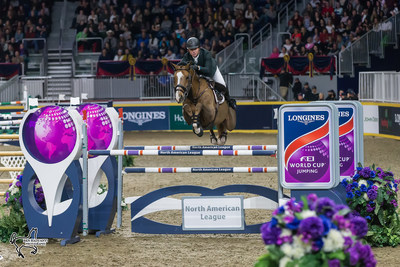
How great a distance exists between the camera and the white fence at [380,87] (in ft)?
65.5

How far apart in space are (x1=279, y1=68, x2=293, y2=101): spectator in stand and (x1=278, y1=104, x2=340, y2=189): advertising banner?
17.2 m

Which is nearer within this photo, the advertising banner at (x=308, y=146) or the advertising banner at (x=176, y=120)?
the advertising banner at (x=308, y=146)

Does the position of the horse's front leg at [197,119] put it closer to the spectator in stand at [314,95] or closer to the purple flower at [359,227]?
the purple flower at [359,227]

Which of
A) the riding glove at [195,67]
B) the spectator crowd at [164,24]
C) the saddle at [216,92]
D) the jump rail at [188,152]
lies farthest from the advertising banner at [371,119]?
the jump rail at [188,152]

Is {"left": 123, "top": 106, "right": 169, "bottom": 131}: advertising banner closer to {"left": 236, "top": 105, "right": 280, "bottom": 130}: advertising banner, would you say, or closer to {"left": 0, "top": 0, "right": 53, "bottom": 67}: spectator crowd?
{"left": 236, "top": 105, "right": 280, "bottom": 130}: advertising banner

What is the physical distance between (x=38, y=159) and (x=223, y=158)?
10.1 meters

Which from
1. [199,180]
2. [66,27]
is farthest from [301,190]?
[66,27]

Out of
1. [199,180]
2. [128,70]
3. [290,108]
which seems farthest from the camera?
[128,70]

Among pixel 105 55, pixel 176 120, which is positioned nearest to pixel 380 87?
pixel 176 120

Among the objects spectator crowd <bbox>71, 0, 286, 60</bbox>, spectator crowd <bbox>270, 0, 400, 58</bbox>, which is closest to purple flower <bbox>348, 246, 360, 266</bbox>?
spectator crowd <bbox>270, 0, 400, 58</bbox>

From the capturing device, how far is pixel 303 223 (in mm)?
3699

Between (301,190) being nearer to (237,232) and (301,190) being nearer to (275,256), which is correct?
(237,232)

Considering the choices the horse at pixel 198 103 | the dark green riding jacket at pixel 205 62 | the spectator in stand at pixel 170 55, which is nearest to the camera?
the horse at pixel 198 103

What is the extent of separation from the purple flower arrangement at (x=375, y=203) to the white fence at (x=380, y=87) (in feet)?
40.2
